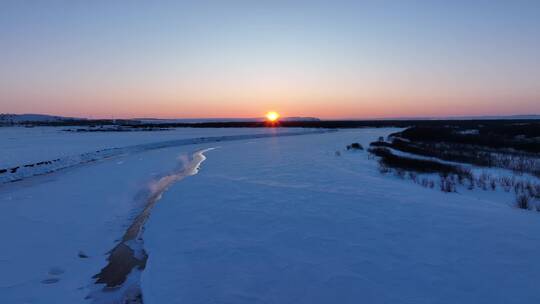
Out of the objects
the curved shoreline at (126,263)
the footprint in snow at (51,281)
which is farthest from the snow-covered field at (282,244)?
the curved shoreline at (126,263)

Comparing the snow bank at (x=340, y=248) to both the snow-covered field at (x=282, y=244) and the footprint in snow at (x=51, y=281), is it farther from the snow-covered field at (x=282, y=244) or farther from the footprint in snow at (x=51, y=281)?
the footprint in snow at (x=51, y=281)

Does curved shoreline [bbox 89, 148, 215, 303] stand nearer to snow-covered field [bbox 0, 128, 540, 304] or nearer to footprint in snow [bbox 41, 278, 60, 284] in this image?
snow-covered field [bbox 0, 128, 540, 304]

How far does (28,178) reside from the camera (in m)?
14.2

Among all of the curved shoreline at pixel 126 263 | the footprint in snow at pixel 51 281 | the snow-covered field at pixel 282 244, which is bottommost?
the curved shoreline at pixel 126 263

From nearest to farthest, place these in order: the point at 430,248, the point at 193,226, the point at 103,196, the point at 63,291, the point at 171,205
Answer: the point at 63,291 → the point at 430,248 → the point at 193,226 → the point at 171,205 → the point at 103,196

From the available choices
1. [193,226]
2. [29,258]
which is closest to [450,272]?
[193,226]

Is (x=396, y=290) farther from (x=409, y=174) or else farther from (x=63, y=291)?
(x=409, y=174)

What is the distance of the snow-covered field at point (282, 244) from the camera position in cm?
460

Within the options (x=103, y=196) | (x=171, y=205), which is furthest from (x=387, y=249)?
(x=103, y=196)

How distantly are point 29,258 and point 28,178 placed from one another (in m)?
10.3

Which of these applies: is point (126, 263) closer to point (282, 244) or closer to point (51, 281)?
point (51, 281)

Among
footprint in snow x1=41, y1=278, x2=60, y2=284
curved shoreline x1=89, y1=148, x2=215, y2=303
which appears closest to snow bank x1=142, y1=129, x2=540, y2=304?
curved shoreline x1=89, y1=148, x2=215, y2=303

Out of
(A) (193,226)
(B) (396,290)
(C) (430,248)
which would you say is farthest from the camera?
(A) (193,226)

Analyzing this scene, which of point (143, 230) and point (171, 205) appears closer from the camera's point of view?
point (143, 230)
